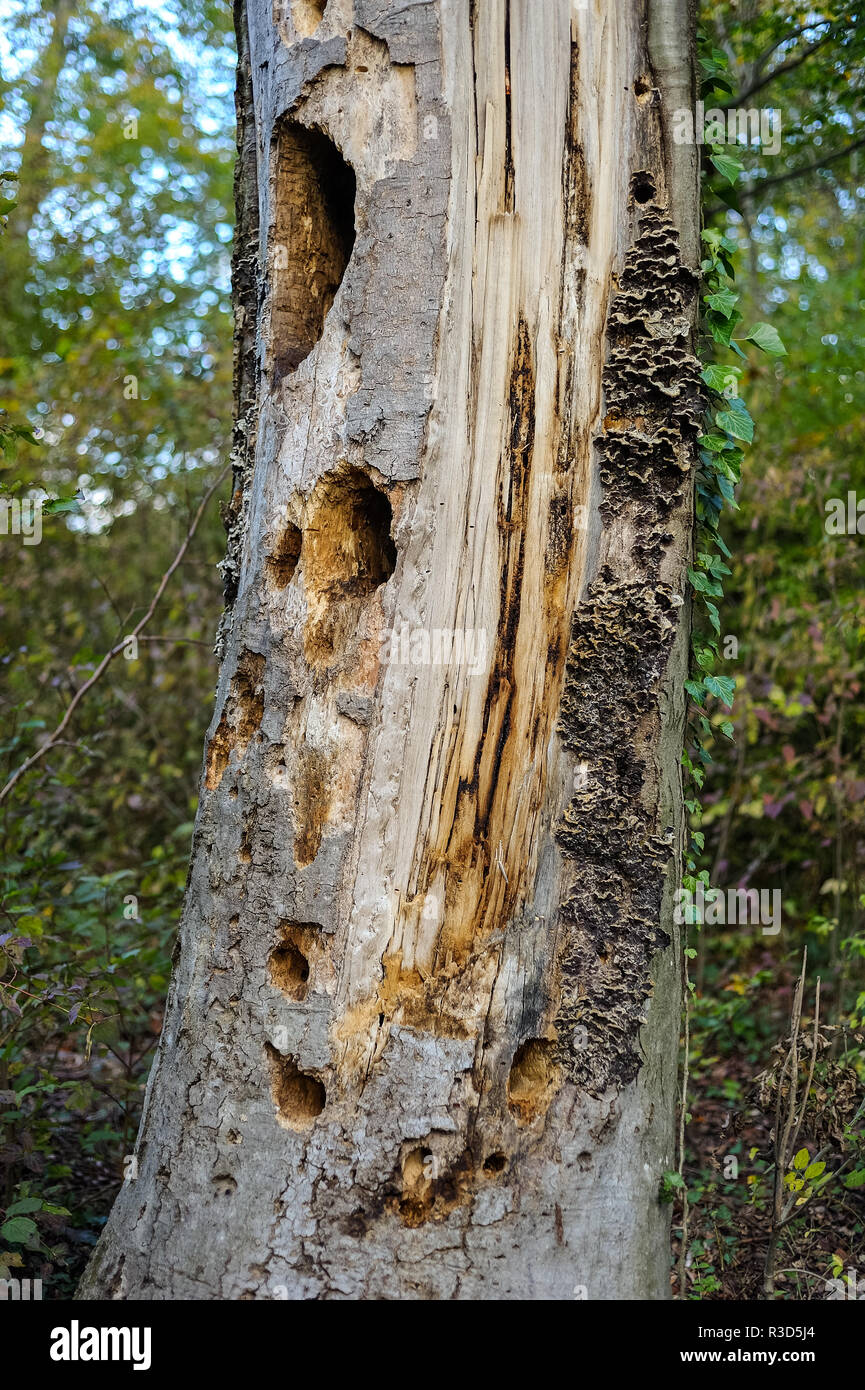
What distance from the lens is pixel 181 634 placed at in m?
6.16

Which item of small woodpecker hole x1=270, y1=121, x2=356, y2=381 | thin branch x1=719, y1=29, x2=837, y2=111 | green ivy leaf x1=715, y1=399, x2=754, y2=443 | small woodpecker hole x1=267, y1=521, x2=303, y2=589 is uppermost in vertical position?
thin branch x1=719, y1=29, x2=837, y2=111

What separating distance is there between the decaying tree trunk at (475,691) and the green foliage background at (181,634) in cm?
32

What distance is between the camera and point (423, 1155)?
2.27 m

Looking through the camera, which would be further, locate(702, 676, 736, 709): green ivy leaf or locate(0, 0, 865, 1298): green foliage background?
locate(0, 0, 865, 1298): green foliage background

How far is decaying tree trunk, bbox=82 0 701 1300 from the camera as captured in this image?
232 cm

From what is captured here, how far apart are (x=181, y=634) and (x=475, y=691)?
4162 mm

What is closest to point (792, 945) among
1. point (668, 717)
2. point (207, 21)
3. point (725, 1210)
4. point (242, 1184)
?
point (725, 1210)

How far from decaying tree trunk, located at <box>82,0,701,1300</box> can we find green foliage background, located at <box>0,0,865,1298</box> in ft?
1.04

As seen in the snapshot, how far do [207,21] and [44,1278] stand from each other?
30.5 ft

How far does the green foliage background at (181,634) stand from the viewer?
3.35 m

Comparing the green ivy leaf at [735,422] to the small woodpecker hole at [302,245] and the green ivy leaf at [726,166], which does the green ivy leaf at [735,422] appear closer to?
the green ivy leaf at [726,166]
